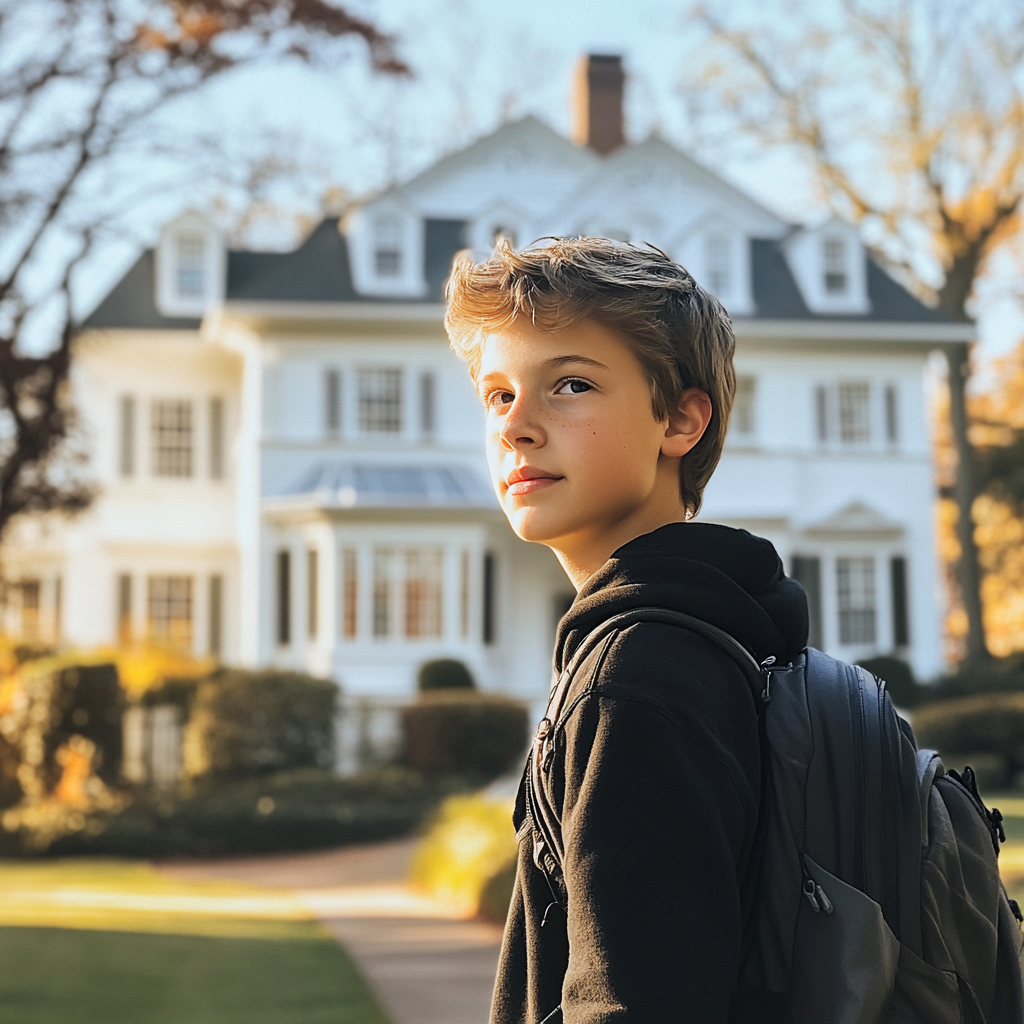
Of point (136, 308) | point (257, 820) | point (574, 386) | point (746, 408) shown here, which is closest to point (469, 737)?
point (257, 820)

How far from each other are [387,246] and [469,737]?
9379 mm

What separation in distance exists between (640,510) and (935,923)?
609 mm

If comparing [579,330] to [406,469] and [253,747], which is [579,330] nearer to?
[253,747]

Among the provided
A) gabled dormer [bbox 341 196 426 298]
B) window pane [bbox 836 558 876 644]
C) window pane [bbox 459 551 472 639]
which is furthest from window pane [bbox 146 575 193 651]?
window pane [bbox 836 558 876 644]

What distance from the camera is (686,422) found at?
69.6 inches

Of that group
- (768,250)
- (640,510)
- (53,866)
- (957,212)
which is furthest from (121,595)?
(640,510)

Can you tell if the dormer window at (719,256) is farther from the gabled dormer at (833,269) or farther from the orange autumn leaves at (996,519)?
the orange autumn leaves at (996,519)

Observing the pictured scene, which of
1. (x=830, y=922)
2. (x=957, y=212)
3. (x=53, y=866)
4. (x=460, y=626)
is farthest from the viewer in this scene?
(x=957, y=212)

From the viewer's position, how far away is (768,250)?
83.0 ft

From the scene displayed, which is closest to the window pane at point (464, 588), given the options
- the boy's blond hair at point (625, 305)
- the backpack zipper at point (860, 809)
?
the boy's blond hair at point (625, 305)

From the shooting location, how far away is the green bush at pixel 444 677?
2067 cm

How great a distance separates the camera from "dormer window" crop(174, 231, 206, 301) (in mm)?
24594

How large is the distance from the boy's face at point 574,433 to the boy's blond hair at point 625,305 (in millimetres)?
21

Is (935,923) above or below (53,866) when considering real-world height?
above
